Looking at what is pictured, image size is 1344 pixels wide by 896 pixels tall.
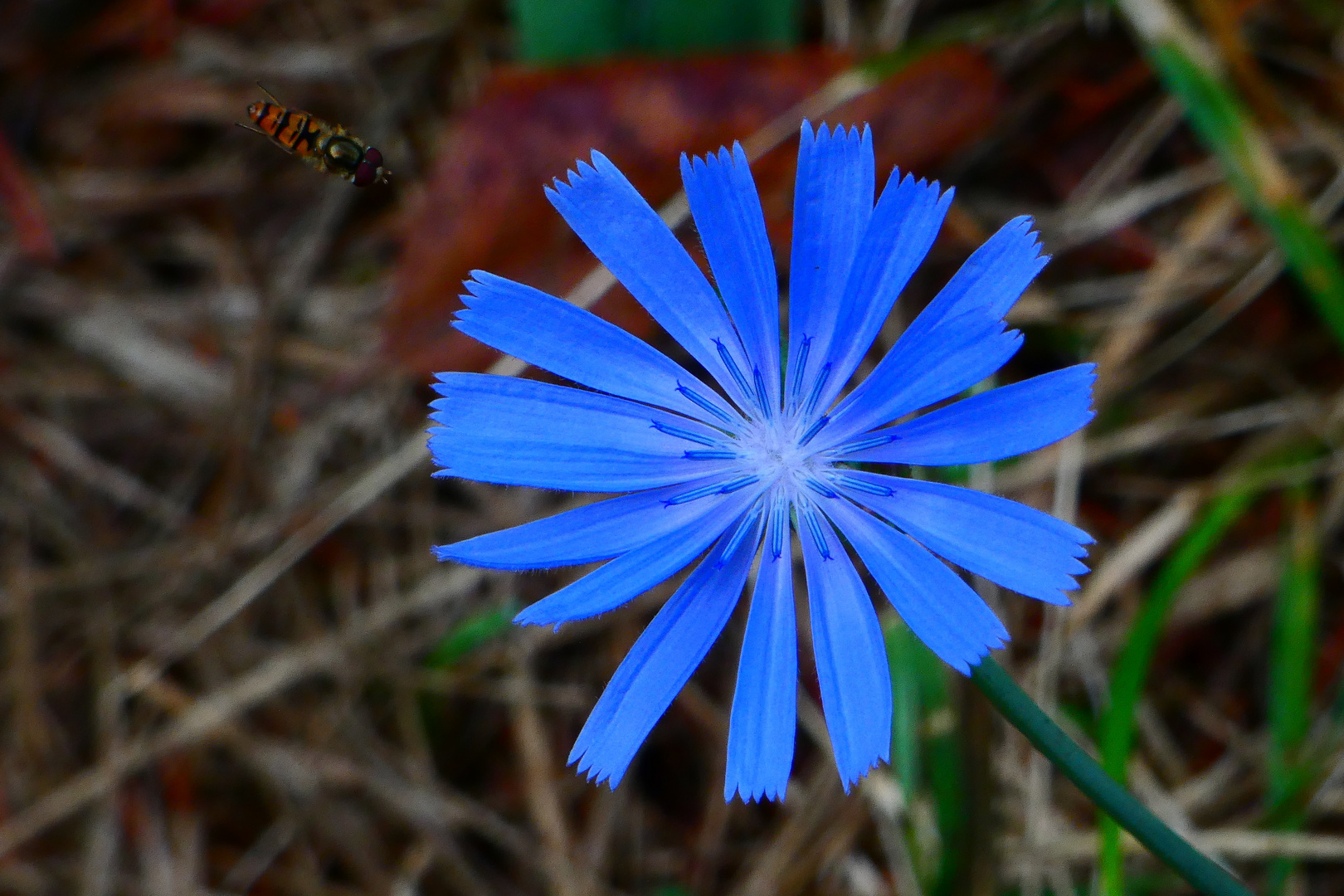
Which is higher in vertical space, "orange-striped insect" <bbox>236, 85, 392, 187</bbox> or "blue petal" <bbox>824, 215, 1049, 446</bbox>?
"orange-striped insect" <bbox>236, 85, 392, 187</bbox>

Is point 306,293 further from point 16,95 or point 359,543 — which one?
point 16,95

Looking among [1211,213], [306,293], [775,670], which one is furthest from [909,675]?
[306,293]

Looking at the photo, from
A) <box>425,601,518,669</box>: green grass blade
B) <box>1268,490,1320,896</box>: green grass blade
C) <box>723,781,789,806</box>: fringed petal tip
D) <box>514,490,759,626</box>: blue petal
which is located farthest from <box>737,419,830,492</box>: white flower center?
<box>1268,490,1320,896</box>: green grass blade

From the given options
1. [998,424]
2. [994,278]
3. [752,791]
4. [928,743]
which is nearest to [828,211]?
[994,278]

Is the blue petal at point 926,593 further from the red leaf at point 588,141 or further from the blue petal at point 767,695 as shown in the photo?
the red leaf at point 588,141

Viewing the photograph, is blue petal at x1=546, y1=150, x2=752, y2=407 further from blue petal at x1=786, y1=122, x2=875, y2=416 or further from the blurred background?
the blurred background

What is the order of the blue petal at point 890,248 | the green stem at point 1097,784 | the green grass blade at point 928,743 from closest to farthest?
1. the green stem at point 1097,784
2. the blue petal at point 890,248
3. the green grass blade at point 928,743

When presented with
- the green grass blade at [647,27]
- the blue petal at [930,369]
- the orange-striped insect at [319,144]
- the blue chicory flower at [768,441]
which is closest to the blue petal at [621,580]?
the blue chicory flower at [768,441]
